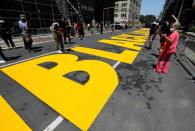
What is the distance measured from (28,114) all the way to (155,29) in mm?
9977

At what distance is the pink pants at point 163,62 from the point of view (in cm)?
489

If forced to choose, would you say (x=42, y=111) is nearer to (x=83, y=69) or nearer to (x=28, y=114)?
(x=28, y=114)

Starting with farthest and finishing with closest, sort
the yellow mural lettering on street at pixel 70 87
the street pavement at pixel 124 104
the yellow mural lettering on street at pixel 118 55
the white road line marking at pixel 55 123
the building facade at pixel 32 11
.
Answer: the building facade at pixel 32 11 < the yellow mural lettering on street at pixel 118 55 < the yellow mural lettering on street at pixel 70 87 < the street pavement at pixel 124 104 < the white road line marking at pixel 55 123

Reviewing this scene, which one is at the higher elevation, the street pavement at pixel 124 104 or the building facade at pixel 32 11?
the building facade at pixel 32 11

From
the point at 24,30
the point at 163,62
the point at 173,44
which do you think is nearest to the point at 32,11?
the point at 24,30

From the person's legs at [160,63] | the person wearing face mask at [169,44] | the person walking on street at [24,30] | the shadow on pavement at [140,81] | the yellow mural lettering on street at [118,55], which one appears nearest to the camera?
the shadow on pavement at [140,81]

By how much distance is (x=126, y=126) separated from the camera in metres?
2.52

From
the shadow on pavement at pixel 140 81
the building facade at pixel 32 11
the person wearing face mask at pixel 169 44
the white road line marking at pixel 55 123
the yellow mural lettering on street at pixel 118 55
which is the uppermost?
the building facade at pixel 32 11

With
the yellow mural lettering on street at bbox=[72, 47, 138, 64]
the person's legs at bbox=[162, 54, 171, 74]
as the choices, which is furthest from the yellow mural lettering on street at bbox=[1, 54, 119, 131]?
the person's legs at bbox=[162, 54, 171, 74]

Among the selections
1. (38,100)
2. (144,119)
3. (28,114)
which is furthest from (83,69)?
(144,119)

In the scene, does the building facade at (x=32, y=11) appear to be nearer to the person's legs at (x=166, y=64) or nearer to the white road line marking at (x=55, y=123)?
the person's legs at (x=166, y=64)

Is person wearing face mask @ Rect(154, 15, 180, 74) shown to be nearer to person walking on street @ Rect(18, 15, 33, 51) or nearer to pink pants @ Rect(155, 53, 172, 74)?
pink pants @ Rect(155, 53, 172, 74)

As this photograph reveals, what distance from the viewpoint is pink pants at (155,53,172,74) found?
4891mm

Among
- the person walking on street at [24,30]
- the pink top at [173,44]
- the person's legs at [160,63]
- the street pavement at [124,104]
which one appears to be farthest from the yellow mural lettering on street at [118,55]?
the person walking on street at [24,30]
